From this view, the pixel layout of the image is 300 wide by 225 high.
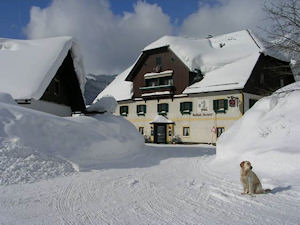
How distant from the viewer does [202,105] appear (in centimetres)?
2600

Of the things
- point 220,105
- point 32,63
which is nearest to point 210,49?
point 220,105

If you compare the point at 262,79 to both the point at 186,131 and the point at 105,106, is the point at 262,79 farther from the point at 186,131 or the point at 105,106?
the point at 105,106

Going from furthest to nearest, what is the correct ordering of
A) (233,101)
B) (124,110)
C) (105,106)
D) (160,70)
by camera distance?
1. (124,110)
2. (160,70)
3. (233,101)
4. (105,106)

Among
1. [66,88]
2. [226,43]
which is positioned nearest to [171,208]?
[66,88]

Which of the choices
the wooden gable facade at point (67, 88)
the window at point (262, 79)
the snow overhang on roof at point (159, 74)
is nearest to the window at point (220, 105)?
Result: the window at point (262, 79)

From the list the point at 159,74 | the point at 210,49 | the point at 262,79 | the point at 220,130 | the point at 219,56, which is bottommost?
the point at 220,130

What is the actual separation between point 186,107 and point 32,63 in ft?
50.1

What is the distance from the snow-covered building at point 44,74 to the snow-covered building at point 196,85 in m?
11.2

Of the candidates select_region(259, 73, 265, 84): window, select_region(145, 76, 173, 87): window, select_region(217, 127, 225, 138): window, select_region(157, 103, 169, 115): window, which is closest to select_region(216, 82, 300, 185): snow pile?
select_region(217, 127, 225, 138): window

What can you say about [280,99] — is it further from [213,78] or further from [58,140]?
[213,78]

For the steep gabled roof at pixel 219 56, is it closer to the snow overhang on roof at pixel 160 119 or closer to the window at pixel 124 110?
the window at pixel 124 110

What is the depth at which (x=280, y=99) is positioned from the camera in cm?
1345

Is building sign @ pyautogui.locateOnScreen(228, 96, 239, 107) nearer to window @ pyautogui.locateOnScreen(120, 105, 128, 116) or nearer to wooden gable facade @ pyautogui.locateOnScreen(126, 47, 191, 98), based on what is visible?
wooden gable facade @ pyautogui.locateOnScreen(126, 47, 191, 98)

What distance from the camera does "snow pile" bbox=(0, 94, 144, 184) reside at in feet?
27.0
